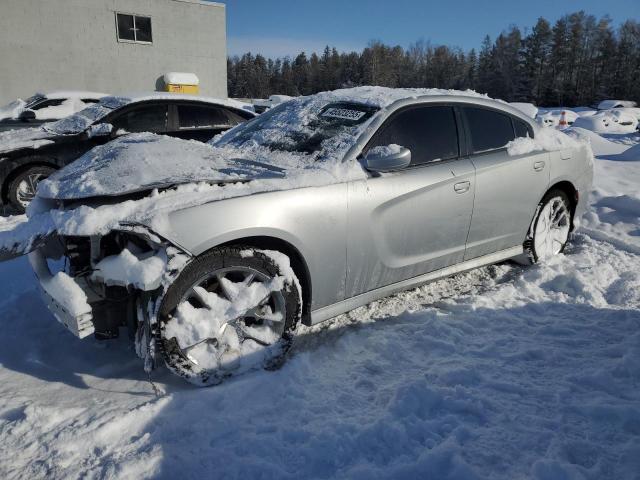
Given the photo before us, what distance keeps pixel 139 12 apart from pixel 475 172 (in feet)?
54.9

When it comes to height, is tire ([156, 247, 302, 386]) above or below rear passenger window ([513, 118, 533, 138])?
below

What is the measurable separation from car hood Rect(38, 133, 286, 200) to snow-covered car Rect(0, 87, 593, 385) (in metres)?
0.01

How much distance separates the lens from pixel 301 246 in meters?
2.63

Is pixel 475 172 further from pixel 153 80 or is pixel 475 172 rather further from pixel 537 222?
pixel 153 80

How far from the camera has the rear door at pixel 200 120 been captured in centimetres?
632

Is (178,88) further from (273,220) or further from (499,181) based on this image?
(273,220)

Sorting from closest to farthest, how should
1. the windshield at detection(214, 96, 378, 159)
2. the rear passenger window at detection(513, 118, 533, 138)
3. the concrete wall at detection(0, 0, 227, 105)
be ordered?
the windshield at detection(214, 96, 378, 159), the rear passenger window at detection(513, 118, 533, 138), the concrete wall at detection(0, 0, 227, 105)

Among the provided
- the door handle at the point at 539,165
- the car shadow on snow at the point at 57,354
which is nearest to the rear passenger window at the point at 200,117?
the car shadow on snow at the point at 57,354

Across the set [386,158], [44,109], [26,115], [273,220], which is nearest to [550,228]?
[386,158]

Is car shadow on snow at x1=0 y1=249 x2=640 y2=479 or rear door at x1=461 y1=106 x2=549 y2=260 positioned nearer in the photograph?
car shadow on snow at x1=0 y1=249 x2=640 y2=479

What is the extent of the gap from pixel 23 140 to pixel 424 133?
5075mm

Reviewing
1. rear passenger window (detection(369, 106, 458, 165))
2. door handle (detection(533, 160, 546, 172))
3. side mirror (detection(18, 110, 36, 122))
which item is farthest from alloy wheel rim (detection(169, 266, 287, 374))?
side mirror (detection(18, 110, 36, 122))

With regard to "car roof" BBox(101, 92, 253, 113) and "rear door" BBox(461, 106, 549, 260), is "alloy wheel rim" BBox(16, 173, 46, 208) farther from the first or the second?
"rear door" BBox(461, 106, 549, 260)

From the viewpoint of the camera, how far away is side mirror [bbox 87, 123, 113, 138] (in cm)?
586
